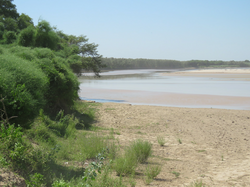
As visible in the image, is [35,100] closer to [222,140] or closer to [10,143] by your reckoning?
[10,143]

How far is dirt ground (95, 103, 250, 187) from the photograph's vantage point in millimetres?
5535

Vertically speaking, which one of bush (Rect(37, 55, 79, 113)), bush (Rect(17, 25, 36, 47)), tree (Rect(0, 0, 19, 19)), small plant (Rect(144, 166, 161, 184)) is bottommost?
small plant (Rect(144, 166, 161, 184))

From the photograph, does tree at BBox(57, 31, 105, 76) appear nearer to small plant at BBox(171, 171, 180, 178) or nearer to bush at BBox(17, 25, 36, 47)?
bush at BBox(17, 25, 36, 47)

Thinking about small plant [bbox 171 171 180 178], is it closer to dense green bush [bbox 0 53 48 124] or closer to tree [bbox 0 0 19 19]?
dense green bush [bbox 0 53 48 124]

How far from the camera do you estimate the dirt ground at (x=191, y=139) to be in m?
5.54

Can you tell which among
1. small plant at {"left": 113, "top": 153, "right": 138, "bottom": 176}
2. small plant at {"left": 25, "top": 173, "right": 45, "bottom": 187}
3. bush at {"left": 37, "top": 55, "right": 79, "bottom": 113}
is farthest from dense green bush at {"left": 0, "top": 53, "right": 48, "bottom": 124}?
bush at {"left": 37, "top": 55, "right": 79, "bottom": 113}

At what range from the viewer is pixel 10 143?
432cm

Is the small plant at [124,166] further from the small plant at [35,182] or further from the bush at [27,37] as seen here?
the bush at [27,37]

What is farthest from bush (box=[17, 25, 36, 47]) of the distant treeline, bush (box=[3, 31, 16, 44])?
the distant treeline

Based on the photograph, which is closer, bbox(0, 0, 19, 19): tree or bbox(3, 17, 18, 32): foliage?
bbox(3, 17, 18, 32): foliage

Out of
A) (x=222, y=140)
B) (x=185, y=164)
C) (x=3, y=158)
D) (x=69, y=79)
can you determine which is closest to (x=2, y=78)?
(x=3, y=158)

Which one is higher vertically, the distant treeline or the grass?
the distant treeline

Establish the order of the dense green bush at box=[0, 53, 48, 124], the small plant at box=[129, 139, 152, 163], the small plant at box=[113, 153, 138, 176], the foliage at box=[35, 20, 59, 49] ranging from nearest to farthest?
the dense green bush at box=[0, 53, 48, 124], the small plant at box=[113, 153, 138, 176], the small plant at box=[129, 139, 152, 163], the foliage at box=[35, 20, 59, 49]

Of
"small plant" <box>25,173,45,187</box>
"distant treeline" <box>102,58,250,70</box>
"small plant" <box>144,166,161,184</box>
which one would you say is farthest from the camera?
"distant treeline" <box>102,58,250,70</box>
